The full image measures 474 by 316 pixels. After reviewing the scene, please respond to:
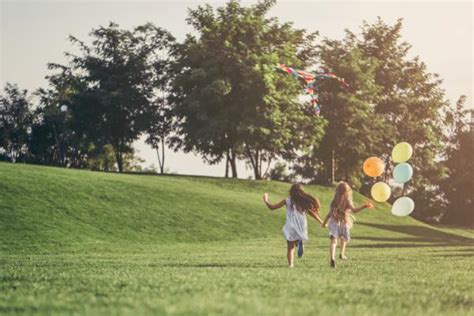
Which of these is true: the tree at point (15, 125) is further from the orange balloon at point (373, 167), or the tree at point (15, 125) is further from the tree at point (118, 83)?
the orange balloon at point (373, 167)

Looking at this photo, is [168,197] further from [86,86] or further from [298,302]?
[298,302]

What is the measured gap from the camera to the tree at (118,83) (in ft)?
221

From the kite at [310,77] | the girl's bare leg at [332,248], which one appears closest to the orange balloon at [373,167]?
the kite at [310,77]

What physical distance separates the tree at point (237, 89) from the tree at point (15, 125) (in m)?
27.1

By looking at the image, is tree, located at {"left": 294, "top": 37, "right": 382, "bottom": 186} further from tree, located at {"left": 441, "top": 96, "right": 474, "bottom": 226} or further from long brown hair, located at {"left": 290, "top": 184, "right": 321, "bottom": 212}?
long brown hair, located at {"left": 290, "top": 184, "right": 321, "bottom": 212}

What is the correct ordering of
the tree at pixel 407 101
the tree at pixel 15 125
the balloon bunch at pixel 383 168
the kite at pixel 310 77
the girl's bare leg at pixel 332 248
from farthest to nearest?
the tree at pixel 15 125 → the tree at pixel 407 101 → the kite at pixel 310 77 → the balloon bunch at pixel 383 168 → the girl's bare leg at pixel 332 248

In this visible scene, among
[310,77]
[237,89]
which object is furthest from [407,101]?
[310,77]

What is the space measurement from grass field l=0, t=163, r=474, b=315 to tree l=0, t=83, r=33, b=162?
34.2 m

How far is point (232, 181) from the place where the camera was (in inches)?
2297

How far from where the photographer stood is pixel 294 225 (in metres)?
16.7

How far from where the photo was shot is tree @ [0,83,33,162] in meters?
82.6

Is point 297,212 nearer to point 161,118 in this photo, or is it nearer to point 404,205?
point 404,205

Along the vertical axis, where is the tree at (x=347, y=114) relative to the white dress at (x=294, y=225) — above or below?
above

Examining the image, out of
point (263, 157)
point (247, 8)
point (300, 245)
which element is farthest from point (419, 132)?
point (300, 245)
